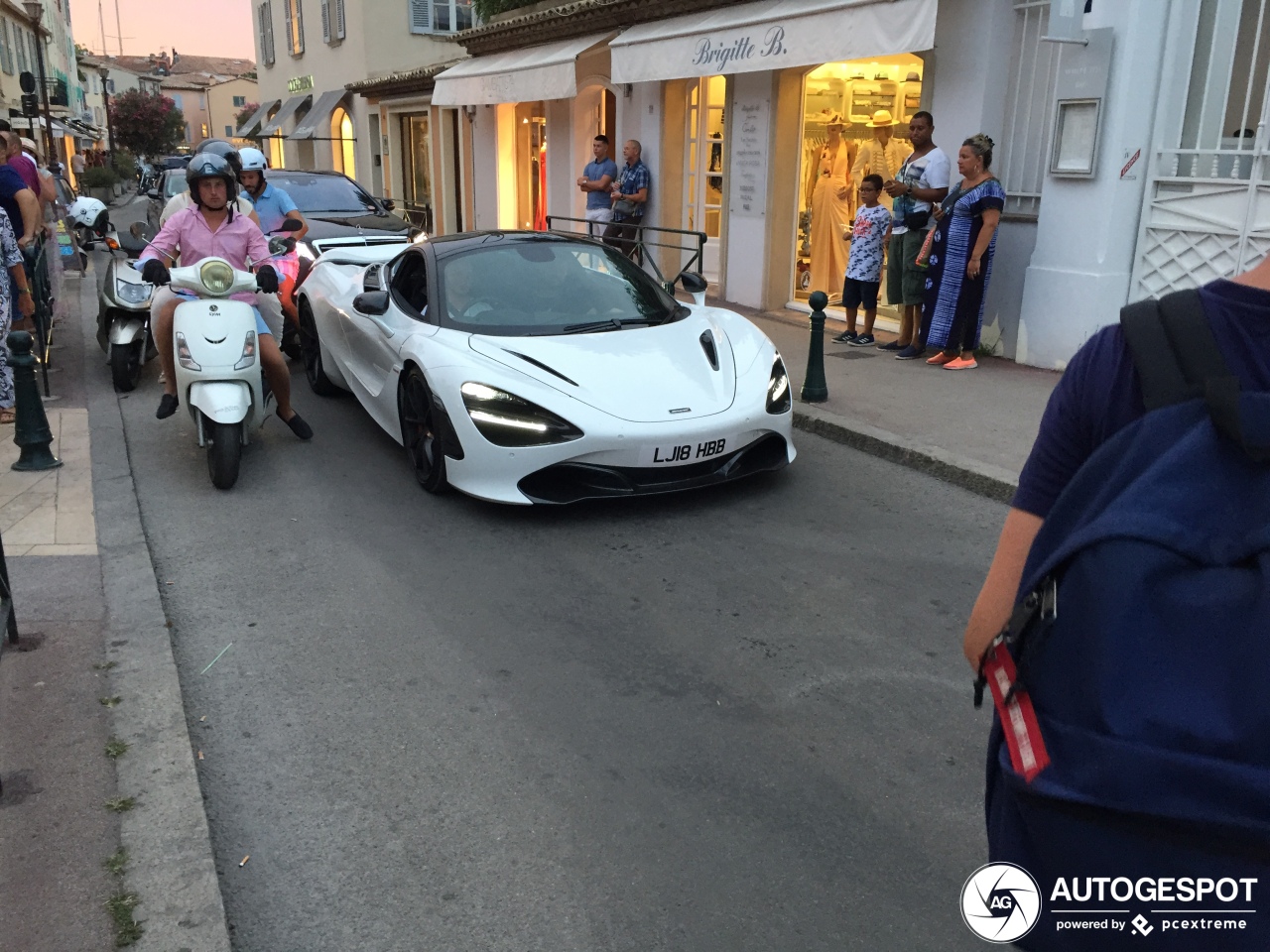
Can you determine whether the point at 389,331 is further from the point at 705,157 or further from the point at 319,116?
the point at 319,116

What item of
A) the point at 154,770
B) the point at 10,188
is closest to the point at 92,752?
the point at 154,770

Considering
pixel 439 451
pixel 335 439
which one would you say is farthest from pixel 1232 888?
pixel 335 439

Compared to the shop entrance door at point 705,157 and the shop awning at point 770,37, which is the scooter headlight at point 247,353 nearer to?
the shop awning at point 770,37

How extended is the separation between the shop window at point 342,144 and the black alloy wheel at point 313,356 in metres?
24.0

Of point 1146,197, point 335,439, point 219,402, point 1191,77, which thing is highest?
point 1191,77

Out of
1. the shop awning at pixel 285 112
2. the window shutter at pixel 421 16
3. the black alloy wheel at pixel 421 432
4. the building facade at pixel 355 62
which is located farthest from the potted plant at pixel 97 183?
the black alloy wheel at pixel 421 432

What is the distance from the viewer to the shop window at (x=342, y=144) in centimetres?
3184

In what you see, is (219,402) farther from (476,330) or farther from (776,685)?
(776,685)

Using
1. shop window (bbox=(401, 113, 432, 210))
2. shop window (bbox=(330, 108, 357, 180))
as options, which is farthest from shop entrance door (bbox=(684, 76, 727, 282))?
shop window (bbox=(330, 108, 357, 180))

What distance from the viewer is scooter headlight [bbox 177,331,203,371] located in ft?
20.6

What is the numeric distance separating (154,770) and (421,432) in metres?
3.15

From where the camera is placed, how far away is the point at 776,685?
397cm

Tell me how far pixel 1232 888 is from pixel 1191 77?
870cm

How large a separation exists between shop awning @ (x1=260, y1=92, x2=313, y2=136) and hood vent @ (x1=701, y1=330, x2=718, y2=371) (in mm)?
31271
